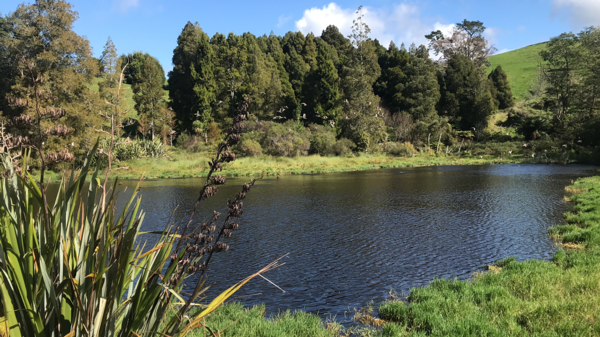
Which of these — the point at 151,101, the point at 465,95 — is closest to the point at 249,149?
the point at 151,101

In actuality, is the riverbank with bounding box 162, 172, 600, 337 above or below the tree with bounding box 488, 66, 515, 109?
below

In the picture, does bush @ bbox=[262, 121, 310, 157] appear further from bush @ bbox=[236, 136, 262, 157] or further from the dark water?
the dark water

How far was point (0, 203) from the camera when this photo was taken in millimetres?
2150

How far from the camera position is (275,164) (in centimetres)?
→ 3506

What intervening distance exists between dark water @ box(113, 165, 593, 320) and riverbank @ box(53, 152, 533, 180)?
11802 millimetres

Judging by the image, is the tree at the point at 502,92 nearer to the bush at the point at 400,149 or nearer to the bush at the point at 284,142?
the bush at the point at 400,149

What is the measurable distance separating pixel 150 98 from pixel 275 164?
17877 millimetres

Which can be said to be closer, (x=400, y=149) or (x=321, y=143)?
(x=321, y=143)

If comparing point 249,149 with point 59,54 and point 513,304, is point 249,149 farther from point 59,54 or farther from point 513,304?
point 513,304

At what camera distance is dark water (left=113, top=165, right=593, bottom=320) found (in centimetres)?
697

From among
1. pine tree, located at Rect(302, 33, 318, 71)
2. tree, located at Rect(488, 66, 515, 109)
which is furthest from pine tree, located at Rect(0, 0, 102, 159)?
tree, located at Rect(488, 66, 515, 109)

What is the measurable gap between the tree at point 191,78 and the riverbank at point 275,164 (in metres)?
8.63

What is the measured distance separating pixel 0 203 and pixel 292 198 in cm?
1599

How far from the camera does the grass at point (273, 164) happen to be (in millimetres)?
31297
